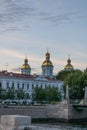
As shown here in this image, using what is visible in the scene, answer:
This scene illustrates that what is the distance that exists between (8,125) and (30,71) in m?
133

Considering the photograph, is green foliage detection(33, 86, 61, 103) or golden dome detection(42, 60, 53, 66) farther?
golden dome detection(42, 60, 53, 66)

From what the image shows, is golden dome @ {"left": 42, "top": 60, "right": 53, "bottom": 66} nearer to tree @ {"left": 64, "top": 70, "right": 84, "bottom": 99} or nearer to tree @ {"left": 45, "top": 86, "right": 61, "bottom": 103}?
tree @ {"left": 64, "top": 70, "right": 84, "bottom": 99}

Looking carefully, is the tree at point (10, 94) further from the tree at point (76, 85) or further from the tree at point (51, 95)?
the tree at point (76, 85)

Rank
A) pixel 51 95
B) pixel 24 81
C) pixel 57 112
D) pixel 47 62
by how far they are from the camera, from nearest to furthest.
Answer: pixel 57 112, pixel 51 95, pixel 24 81, pixel 47 62

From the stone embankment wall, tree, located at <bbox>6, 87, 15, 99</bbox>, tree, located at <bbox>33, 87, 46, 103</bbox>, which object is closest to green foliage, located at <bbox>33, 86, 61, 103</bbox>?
tree, located at <bbox>33, 87, 46, 103</bbox>

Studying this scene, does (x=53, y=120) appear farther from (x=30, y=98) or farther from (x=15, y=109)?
(x=30, y=98)

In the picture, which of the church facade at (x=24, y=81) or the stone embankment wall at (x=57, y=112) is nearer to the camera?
the stone embankment wall at (x=57, y=112)

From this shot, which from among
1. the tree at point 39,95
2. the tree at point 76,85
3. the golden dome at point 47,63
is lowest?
the tree at point 39,95

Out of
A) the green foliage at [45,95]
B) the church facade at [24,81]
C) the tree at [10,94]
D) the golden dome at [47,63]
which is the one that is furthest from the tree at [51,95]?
the golden dome at [47,63]

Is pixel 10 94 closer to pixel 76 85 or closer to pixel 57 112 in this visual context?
pixel 76 85

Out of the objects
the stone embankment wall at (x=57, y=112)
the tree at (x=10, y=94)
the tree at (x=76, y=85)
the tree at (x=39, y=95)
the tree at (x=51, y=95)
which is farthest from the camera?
the tree at (x=51, y=95)

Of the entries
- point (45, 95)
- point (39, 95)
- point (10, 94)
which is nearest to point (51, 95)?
point (45, 95)

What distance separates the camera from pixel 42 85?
385 ft

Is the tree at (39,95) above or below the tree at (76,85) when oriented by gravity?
below
